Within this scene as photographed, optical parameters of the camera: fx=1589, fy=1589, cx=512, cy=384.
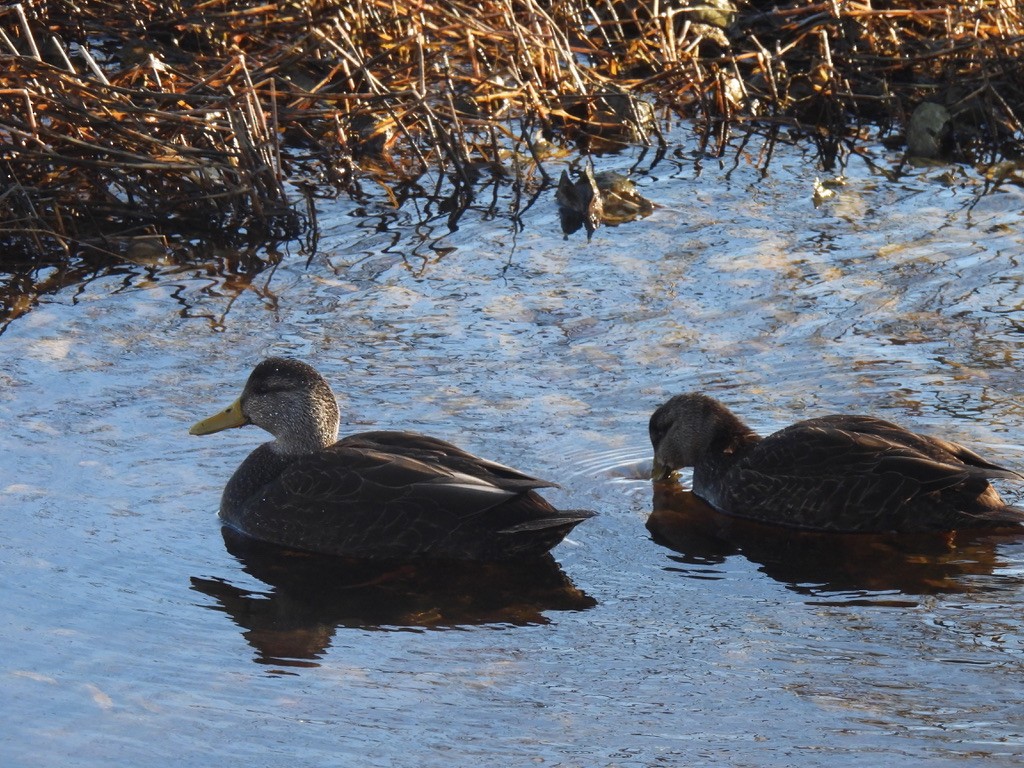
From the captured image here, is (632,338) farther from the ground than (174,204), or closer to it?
closer to it

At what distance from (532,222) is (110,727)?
516cm

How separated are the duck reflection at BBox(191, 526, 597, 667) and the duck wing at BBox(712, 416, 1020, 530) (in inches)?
42.0

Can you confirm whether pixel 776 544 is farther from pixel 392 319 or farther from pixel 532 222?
pixel 532 222

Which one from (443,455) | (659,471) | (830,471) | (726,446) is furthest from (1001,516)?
(443,455)

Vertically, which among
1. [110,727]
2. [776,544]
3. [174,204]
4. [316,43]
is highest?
[316,43]

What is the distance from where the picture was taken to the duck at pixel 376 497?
18.7 feet

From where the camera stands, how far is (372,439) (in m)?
6.07

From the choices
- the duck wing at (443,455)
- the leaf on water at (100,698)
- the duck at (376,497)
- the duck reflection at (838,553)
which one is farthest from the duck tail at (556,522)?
the leaf on water at (100,698)

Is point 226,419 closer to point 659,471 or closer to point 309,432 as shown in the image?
point 309,432

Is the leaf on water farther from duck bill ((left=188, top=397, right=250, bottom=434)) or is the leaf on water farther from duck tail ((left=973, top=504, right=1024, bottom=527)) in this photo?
duck tail ((left=973, top=504, right=1024, bottom=527))

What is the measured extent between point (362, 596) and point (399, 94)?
4469 millimetres

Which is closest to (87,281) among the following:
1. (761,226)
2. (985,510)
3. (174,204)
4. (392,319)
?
(174,204)

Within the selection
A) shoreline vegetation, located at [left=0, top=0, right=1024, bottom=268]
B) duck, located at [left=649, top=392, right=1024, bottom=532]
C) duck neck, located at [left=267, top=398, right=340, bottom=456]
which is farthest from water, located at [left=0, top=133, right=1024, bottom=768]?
shoreline vegetation, located at [left=0, top=0, right=1024, bottom=268]

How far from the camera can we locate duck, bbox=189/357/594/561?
224 inches
